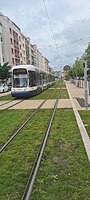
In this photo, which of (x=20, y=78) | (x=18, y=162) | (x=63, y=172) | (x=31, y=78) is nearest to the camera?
(x=63, y=172)

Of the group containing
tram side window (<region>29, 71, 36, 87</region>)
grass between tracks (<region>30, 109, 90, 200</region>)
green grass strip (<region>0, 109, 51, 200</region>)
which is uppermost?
tram side window (<region>29, 71, 36, 87</region>)

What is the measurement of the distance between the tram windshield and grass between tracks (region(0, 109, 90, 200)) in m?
17.9

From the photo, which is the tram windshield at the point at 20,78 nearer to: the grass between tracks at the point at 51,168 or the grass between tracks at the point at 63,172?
the grass between tracks at the point at 51,168

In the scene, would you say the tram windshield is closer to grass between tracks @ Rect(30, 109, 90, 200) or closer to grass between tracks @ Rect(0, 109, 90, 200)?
grass between tracks @ Rect(0, 109, 90, 200)

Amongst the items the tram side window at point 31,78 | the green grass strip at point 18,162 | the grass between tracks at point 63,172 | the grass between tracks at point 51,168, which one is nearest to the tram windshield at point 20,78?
the tram side window at point 31,78

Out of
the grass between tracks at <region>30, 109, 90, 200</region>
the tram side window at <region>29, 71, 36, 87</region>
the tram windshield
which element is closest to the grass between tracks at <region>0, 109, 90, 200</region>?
the grass between tracks at <region>30, 109, 90, 200</region>

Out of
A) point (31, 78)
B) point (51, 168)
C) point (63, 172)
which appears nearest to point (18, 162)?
point (51, 168)

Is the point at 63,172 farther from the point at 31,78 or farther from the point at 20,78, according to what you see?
the point at 31,78

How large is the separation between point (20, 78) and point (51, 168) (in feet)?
72.0

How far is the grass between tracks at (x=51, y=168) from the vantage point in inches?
199

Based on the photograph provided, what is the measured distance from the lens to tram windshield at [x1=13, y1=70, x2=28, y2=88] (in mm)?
27828

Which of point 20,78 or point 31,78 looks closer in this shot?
point 20,78

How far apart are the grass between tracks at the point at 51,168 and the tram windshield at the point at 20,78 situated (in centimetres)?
1792

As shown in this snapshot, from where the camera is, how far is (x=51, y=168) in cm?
640
